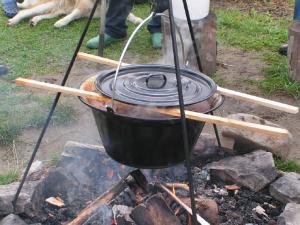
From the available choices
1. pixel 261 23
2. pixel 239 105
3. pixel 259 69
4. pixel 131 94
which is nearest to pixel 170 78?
pixel 131 94

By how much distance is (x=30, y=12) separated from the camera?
7.34 metres

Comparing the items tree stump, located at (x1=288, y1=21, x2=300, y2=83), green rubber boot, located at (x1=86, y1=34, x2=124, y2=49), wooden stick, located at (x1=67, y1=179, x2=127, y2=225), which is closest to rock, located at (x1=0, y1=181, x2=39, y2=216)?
wooden stick, located at (x1=67, y1=179, x2=127, y2=225)

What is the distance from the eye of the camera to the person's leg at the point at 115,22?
597 cm

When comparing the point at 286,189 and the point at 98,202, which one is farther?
the point at 286,189

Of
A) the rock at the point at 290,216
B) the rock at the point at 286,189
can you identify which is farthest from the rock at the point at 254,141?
the rock at the point at 290,216

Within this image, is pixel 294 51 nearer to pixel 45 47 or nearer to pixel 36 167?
pixel 36 167

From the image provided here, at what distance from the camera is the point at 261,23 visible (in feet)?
22.5

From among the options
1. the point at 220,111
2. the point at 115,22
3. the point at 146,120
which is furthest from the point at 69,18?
the point at 146,120

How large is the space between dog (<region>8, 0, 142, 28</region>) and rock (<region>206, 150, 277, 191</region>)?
4.16 m

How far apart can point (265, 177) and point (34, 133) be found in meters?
2.07

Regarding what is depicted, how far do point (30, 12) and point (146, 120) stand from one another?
5688 mm

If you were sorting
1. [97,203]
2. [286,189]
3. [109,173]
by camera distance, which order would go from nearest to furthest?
[97,203] → [286,189] → [109,173]

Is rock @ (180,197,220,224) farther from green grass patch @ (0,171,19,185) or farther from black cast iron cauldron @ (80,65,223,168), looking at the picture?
green grass patch @ (0,171,19,185)

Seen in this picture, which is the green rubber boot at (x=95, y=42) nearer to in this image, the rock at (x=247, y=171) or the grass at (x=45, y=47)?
the grass at (x=45, y=47)
